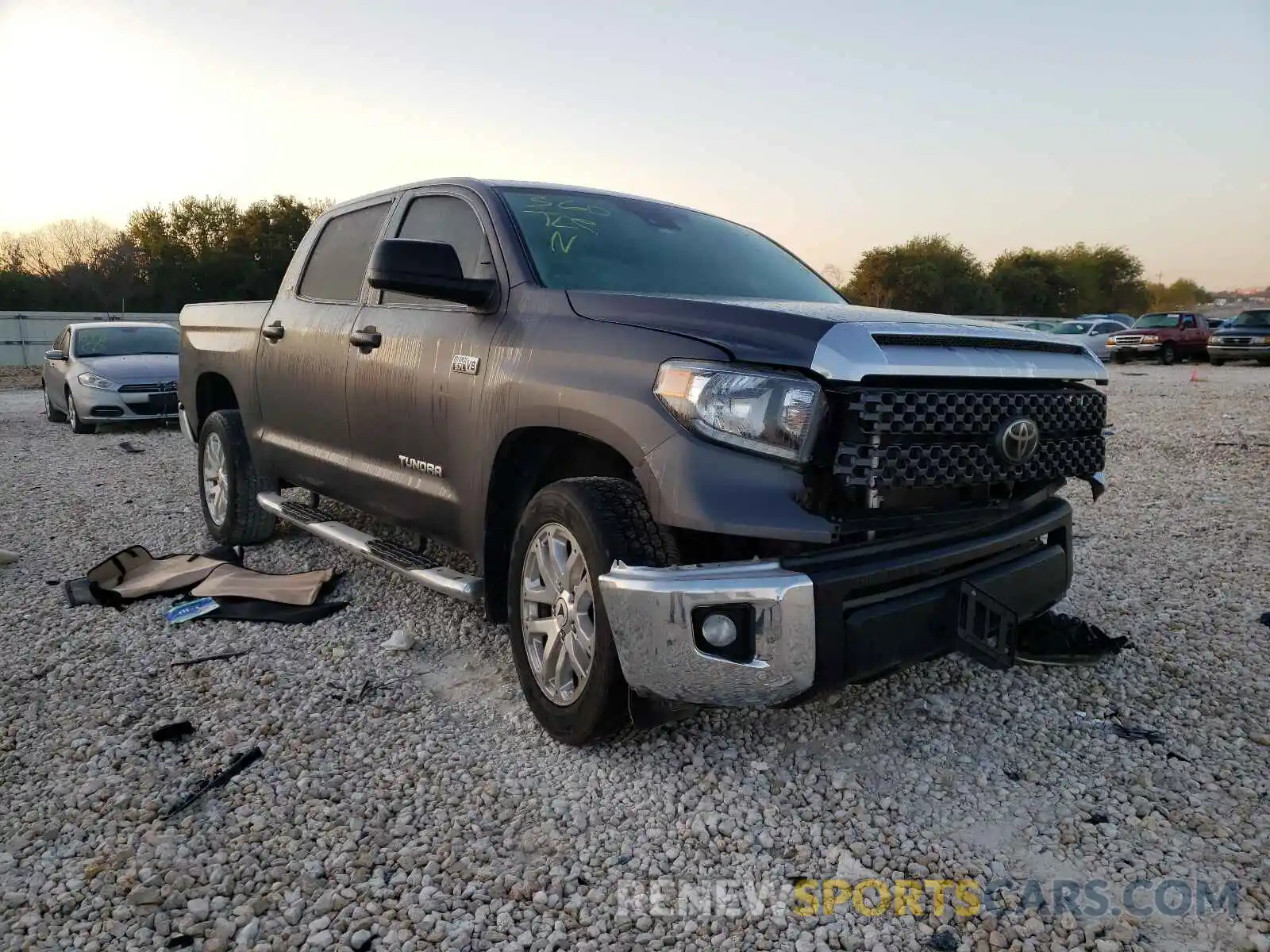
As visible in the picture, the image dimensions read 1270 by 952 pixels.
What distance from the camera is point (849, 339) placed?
2.36 meters

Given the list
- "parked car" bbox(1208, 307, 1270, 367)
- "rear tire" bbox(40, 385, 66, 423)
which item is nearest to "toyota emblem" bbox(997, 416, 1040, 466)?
"rear tire" bbox(40, 385, 66, 423)

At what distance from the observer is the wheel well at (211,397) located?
5.75 m

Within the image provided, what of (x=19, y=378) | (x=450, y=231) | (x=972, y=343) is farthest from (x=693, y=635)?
(x=19, y=378)

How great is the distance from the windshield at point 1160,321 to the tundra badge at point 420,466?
27675 mm

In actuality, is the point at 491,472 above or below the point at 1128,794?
above

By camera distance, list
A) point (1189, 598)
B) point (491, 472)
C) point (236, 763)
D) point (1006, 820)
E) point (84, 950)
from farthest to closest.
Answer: point (1189, 598)
point (491, 472)
point (236, 763)
point (1006, 820)
point (84, 950)

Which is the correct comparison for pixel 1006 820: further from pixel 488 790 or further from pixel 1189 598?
pixel 1189 598

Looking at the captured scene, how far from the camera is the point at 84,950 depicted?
2.01 meters

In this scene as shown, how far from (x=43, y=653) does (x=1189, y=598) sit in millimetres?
5295

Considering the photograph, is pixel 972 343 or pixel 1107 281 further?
pixel 1107 281

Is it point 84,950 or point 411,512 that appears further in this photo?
point 411,512

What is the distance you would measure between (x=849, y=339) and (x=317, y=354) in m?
2.93

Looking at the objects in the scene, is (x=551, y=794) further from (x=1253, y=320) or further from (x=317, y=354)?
(x=1253, y=320)

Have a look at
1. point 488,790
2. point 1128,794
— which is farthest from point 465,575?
point 1128,794
